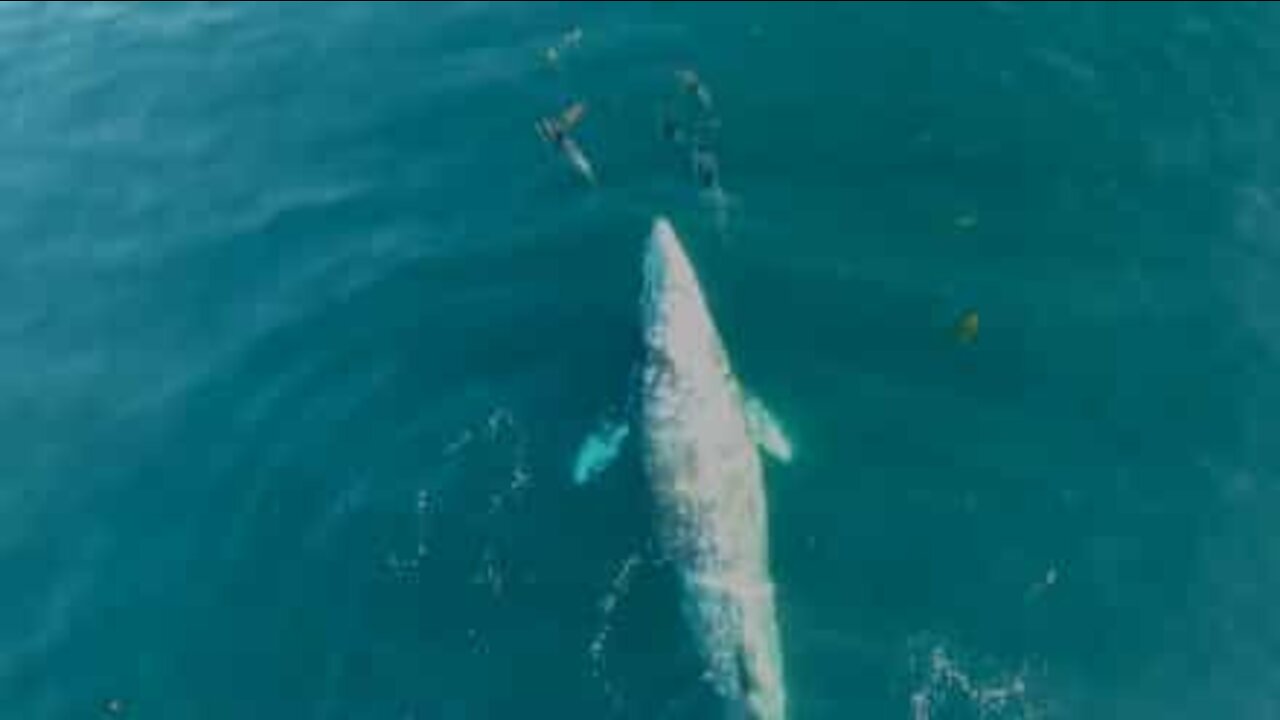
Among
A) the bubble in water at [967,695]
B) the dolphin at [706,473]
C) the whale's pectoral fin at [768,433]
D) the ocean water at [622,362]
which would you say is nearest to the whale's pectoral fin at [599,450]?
the dolphin at [706,473]

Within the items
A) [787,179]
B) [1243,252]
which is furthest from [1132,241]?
[787,179]

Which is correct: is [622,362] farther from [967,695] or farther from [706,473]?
[967,695]

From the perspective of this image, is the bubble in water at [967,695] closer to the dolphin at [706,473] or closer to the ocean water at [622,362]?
the ocean water at [622,362]

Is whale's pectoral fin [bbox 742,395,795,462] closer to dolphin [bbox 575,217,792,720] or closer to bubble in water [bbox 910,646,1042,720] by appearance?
dolphin [bbox 575,217,792,720]

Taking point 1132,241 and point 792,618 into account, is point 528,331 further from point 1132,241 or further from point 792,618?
point 1132,241

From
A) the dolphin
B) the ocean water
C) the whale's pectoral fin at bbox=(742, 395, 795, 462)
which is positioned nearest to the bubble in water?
the ocean water

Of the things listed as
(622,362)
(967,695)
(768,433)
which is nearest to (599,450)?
(622,362)
